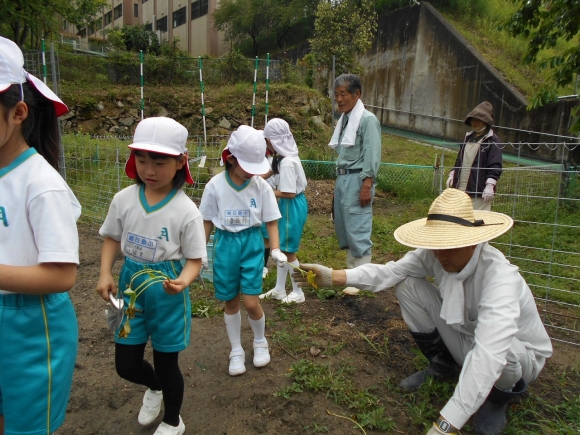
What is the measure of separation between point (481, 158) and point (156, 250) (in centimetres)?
359

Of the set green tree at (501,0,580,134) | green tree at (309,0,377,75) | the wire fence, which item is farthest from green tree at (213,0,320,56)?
green tree at (501,0,580,134)

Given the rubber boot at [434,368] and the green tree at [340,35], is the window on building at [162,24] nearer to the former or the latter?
the green tree at [340,35]

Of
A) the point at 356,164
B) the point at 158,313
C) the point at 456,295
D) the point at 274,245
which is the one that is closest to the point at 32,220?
the point at 158,313

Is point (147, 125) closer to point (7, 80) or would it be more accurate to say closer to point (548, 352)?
point (7, 80)

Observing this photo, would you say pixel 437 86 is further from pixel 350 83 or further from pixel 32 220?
pixel 32 220

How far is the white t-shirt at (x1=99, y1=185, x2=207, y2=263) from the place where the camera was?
1973 mm

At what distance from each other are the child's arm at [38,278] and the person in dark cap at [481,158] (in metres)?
3.84

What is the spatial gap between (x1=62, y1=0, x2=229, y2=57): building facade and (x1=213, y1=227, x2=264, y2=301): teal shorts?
22877 millimetres

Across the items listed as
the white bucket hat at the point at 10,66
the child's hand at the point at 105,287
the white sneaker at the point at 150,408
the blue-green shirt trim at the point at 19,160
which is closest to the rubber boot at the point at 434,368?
the white sneaker at the point at 150,408

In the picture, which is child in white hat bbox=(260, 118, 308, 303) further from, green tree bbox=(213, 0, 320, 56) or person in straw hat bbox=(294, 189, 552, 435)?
green tree bbox=(213, 0, 320, 56)

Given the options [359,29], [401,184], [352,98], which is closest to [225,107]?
[359,29]

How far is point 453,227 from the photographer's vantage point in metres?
2.09

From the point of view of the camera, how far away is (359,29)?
12.9m

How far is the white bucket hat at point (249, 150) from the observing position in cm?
263
